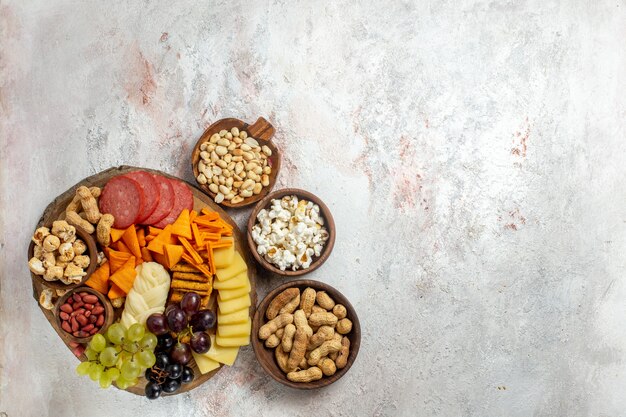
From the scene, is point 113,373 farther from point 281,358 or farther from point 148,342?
point 281,358

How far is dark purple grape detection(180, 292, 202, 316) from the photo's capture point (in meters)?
2.21

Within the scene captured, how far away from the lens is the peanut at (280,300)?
2404mm

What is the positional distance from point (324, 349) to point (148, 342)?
2.06ft

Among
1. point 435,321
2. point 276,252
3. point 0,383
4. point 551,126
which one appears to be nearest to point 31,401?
point 0,383

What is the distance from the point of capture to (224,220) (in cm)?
244

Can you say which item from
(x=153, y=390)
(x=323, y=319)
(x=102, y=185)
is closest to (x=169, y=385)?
(x=153, y=390)

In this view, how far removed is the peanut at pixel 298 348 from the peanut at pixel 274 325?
57mm

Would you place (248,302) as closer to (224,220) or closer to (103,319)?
(224,220)

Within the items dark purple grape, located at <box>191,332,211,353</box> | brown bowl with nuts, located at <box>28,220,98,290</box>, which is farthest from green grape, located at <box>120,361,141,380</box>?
brown bowl with nuts, located at <box>28,220,98,290</box>

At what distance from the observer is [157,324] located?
220 centimetres

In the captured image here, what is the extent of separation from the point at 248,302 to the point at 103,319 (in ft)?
1.67

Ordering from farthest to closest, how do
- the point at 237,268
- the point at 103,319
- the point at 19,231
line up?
the point at 19,231 → the point at 237,268 → the point at 103,319

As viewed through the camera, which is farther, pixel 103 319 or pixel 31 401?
pixel 31 401

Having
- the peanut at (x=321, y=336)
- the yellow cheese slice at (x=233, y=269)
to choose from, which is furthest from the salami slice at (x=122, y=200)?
the peanut at (x=321, y=336)
